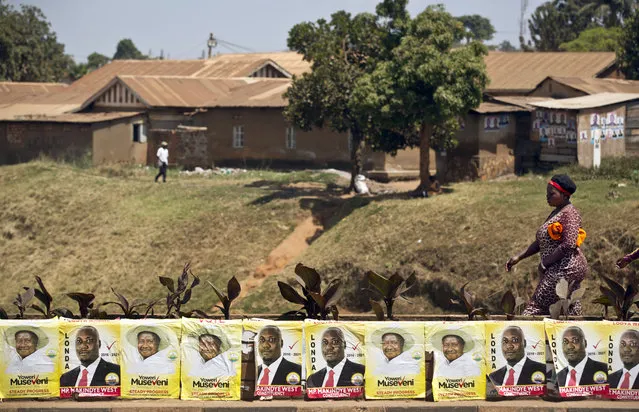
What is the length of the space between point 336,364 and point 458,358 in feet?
3.82

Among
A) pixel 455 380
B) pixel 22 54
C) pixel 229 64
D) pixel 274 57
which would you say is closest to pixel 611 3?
pixel 274 57

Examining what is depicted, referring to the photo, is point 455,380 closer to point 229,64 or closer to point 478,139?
point 478,139

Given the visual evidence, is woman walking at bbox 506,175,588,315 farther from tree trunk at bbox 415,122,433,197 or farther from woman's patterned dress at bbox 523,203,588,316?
tree trunk at bbox 415,122,433,197

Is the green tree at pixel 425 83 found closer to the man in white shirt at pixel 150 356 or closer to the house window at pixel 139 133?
the house window at pixel 139 133

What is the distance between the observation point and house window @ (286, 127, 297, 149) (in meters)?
40.2

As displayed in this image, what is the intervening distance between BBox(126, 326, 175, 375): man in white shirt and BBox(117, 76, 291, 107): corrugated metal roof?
2984 cm

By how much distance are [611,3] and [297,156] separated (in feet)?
128

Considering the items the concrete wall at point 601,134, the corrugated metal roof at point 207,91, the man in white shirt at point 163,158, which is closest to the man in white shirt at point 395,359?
the concrete wall at point 601,134

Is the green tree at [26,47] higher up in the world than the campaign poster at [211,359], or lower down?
higher up

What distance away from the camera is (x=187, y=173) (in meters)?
38.8

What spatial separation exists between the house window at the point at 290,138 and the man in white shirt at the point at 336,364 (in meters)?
30.2

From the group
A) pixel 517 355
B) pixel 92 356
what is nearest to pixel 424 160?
pixel 517 355

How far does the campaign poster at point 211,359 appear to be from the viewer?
33.5ft

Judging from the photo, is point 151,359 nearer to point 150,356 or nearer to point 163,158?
point 150,356
